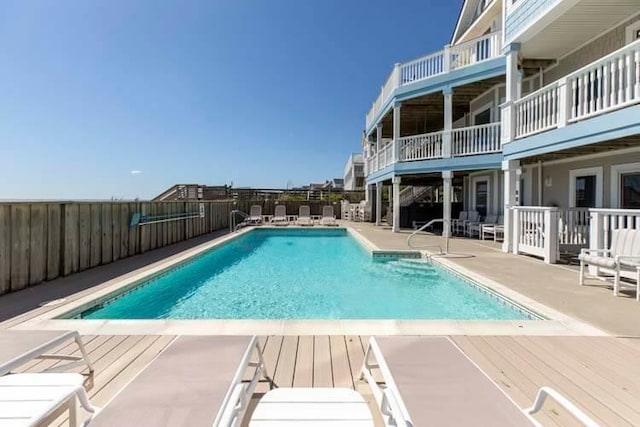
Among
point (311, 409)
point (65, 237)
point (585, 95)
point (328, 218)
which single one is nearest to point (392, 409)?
point (311, 409)

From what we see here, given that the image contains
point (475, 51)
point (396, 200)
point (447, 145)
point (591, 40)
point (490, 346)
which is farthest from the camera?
point (396, 200)

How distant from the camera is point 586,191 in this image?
345 inches

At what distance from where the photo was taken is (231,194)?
2177 centimetres

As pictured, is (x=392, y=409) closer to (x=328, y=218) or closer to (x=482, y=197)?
(x=482, y=197)

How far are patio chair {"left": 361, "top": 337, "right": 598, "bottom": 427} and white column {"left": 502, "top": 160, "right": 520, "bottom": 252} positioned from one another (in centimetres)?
720

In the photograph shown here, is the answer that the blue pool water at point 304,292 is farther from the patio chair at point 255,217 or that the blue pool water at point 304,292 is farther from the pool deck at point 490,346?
the patio chair at point 255,217

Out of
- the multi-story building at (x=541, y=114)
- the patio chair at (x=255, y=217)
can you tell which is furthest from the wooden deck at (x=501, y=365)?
the patio chair at (x=255, y=217)

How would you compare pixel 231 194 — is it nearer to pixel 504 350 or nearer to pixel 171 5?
pixel 171 5

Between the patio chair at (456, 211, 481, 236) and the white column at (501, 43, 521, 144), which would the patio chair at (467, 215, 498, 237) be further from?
the white column at (501, 43, 521, 144)

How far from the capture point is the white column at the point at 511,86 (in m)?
8.53

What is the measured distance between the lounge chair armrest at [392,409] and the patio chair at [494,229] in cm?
1029

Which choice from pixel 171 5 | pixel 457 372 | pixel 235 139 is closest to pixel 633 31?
pixel 457 372

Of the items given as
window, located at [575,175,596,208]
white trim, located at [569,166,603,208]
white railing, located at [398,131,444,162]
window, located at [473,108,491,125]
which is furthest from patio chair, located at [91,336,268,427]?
window, located at [473,108,491,125]

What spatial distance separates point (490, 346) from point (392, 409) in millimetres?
1947
